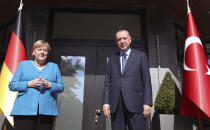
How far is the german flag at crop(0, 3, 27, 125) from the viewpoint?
382cm

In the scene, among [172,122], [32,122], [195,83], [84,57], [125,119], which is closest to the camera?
[32,122]

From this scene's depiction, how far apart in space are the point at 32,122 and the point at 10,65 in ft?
7.05

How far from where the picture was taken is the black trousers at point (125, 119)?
254 cm

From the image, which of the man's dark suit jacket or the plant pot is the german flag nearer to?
the man's dark suit jacket

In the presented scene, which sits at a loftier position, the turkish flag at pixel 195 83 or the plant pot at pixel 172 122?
the turkish flag at pixel 195 83

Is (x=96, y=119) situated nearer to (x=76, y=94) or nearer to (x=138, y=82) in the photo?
(x=76, y=94)

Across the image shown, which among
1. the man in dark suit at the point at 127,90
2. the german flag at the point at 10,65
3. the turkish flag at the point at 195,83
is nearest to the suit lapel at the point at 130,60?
the man in dark suit at the point at 127,90

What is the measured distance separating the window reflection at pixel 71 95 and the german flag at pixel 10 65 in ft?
4.02

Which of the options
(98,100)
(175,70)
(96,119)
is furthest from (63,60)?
(175,70)

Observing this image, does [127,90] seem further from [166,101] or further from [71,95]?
[71,95]

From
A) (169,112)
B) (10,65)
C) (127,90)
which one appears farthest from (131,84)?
(10,65)

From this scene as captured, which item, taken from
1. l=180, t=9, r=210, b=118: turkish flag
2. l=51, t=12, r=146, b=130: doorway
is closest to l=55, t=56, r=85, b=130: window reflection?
l=51, t=12, r=146, b=130: doorway

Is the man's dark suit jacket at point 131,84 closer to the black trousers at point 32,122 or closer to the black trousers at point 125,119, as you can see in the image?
the black trousers at point 125,119

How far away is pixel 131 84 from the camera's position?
8.82ft
